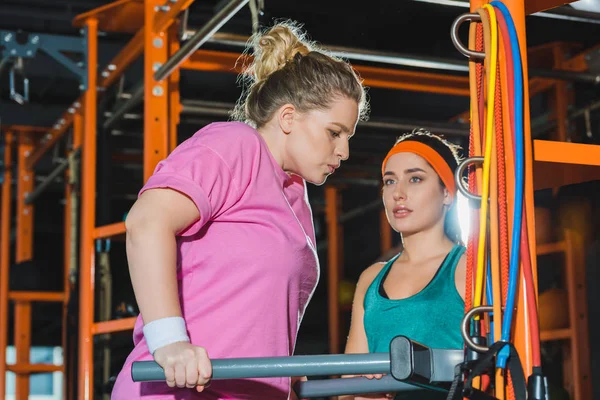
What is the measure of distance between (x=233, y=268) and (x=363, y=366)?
33cm

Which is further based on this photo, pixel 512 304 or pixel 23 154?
pixel 23 154

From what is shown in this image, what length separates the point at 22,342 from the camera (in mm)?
5457

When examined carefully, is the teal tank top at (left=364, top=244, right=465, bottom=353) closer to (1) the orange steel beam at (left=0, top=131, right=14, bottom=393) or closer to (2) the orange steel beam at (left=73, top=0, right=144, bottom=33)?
(2) the orange steel beam at (left=73, top=0, right=144, bottom=33)

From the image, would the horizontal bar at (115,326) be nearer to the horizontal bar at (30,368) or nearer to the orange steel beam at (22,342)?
the horizontal bar at (30,368)

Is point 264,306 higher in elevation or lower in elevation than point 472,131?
lower

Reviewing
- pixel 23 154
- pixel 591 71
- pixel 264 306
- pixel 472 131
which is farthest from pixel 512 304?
pixel 23 154

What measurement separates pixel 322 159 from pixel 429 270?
2.38ft

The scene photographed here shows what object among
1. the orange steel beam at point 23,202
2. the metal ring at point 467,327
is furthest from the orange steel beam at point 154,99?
the orange steel beam at point 23,202

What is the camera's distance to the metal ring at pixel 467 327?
106 cm

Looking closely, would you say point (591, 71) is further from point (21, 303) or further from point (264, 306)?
point (21, 303)

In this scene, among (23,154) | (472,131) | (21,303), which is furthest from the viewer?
(23,154)

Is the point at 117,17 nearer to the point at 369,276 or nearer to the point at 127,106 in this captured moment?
the point at 127,106

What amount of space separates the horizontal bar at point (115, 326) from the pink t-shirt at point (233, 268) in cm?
185

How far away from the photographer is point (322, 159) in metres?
1.50
